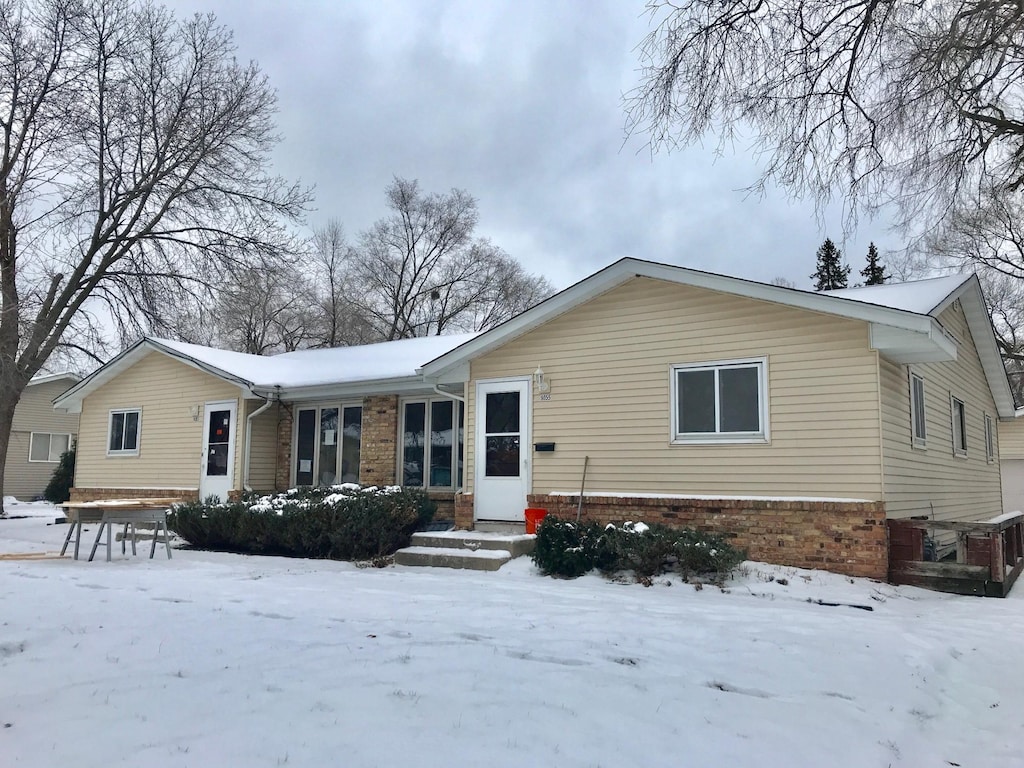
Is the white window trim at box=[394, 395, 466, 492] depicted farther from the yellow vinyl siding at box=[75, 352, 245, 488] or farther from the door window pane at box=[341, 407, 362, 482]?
the yellow vinyl siding at box=[75, 352, 245, 488]

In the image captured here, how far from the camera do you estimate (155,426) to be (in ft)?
Result: 58.2

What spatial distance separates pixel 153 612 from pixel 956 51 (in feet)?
27.9

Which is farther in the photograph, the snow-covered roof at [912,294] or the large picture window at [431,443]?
the large picture window at [431,443]

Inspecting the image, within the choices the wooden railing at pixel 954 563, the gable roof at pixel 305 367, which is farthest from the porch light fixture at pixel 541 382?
the wooden railing at pixel 954 563

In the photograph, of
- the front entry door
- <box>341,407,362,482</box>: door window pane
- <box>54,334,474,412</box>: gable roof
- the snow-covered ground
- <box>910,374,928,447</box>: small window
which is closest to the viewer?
the snow-covered ground

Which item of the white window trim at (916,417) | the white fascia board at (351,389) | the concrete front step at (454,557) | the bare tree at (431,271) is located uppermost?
the bare tree at (431,271)

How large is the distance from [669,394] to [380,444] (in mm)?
6378

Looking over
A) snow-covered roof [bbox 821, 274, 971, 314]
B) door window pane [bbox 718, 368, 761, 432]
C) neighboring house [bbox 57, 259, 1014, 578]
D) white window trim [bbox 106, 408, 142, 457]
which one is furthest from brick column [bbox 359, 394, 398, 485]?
snow-covered roof [bbox 821, 274, 971, 314]

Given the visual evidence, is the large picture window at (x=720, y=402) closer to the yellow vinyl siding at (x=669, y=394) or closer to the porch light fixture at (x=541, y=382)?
the yellow vinyl siding at (x=669, y=394)

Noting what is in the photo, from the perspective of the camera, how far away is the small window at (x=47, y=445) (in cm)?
2956

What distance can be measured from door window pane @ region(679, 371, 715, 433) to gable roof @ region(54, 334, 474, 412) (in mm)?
5057

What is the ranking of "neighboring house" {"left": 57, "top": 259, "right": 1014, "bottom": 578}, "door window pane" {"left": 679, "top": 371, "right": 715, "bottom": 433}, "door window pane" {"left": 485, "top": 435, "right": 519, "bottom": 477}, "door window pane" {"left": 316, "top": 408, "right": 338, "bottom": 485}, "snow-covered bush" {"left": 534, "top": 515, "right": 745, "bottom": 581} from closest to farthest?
"snow-covered bush" {"left": 534, "top": 515, "right": 745, "bottom": 581} → "neighboring house" {"left": 57, "top": 259, "right": 1014, "bottom": 578} → "door window pane" {"left": 679, "top": 371, "right": 715, "bottom": 433} → "door window pane" {"left": 485, "top": 435, "right": 519, "bottom": 477} → "door window pane" {"left": 316, "top": 408, "right": 338, "bottom": 485}

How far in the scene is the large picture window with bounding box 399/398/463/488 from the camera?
14.5 m

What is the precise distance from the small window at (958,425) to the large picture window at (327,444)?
435 inches
